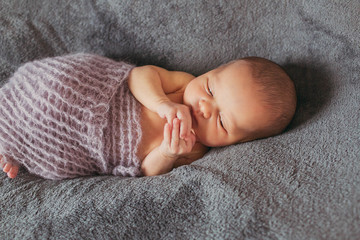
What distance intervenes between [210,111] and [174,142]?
6.3 inches

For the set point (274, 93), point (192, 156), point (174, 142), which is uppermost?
point (274, 93)

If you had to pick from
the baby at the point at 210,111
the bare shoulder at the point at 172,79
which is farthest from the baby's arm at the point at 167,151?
Result: the bare shoulder at the point at 172,79

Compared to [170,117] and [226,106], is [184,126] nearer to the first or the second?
[170,117]

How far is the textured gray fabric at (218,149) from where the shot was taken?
678 millimetres

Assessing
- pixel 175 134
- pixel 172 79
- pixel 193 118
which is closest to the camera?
pixel 175 134

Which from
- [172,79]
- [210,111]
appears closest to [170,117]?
[210,111]

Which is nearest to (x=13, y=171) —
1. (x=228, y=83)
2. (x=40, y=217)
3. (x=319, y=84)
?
(x=40, y=217)

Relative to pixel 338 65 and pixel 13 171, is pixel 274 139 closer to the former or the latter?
pixel 338 65

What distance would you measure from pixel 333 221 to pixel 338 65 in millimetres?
549

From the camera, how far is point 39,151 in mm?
950

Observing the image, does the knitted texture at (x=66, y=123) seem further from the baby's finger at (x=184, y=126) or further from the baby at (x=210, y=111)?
the baby's finger at (x=184, y=126)

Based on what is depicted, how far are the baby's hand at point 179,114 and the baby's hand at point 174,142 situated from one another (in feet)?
0.05

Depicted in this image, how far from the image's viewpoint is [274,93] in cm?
94

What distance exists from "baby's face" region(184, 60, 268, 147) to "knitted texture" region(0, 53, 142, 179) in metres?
0.21
